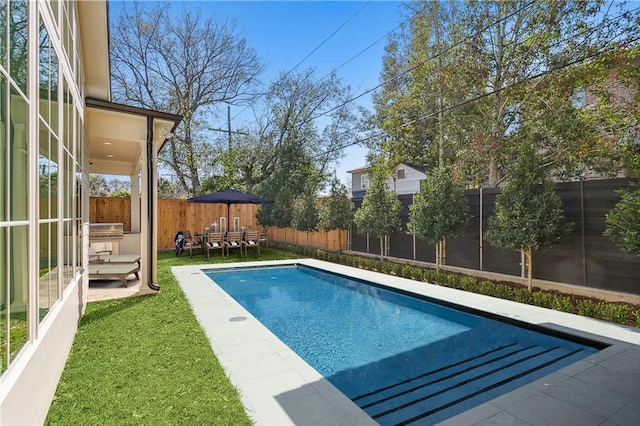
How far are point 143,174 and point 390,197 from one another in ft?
21.0

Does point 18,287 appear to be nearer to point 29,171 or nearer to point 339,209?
point 29,171

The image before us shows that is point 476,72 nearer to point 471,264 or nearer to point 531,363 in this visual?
point 471,264

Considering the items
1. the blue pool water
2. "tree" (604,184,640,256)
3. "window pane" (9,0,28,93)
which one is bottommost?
the blue pool water

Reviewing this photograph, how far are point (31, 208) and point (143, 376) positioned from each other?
6.54 feet

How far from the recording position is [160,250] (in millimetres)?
14789

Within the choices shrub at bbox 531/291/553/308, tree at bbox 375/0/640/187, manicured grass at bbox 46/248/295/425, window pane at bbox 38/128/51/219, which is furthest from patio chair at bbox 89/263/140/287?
tree at bbox 375/0/640/187

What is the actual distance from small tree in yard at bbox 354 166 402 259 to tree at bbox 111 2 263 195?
11310 millimetres

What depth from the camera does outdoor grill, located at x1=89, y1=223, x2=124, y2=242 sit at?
30.5 feet

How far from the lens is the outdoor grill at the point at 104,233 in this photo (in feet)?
30.5

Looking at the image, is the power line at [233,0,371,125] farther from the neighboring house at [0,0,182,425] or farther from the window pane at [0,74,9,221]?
the window pane at [0,74,9,221]

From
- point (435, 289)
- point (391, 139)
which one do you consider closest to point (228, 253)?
point (435, 289)

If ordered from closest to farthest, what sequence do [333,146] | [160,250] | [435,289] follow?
1. [435,289]
2. [160,250]
3. [333,146]

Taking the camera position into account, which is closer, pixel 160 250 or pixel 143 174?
pixel 143 174

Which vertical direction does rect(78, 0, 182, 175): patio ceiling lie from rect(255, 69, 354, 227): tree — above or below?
below
